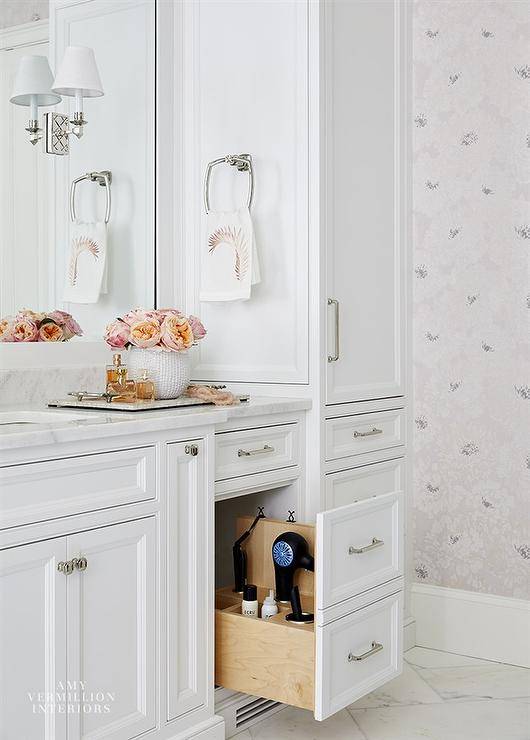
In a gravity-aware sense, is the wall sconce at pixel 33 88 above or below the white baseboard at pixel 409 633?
above

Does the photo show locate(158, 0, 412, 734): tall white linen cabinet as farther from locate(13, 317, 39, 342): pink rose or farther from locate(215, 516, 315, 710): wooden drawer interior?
locate(13, 317, 39, 342): pink rose

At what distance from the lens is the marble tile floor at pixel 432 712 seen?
7.80ft

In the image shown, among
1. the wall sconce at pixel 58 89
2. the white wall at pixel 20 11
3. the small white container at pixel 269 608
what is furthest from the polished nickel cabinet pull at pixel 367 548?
the white wall at pixel 20 11

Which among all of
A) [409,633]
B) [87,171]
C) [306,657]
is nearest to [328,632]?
[306,657]

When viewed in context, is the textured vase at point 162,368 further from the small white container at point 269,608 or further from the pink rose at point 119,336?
the small white container at point 269,608

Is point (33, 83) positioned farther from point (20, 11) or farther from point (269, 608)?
point (269, 608)

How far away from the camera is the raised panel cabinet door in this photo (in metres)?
2.03

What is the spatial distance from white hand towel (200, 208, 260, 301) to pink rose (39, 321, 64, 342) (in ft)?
1.42

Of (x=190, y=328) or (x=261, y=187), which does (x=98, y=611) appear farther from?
(x=261, y=187)

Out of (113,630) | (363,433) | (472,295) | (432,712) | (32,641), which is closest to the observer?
(32,641)

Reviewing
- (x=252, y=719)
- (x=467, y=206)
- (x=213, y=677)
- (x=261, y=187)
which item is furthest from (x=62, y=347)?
(x=467, y=206)

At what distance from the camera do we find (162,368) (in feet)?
7.80

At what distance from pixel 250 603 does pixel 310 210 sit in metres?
1.07

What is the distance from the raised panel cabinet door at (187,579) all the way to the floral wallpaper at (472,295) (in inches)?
44.2
